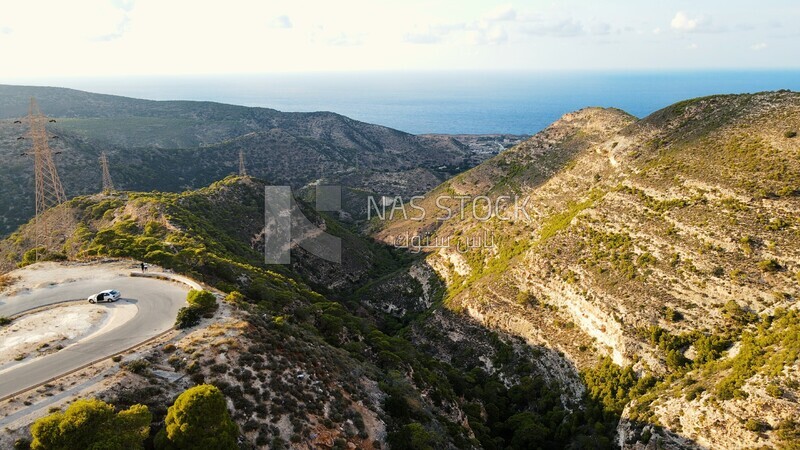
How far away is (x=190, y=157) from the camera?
13675 centimetres

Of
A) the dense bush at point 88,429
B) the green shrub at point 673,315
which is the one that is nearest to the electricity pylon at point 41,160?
the dense bush at point 88,429

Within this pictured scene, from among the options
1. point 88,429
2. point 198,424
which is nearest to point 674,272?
point 198,424

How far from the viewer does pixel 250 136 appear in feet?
521

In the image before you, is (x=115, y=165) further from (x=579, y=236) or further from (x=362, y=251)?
(x=579, y=236)

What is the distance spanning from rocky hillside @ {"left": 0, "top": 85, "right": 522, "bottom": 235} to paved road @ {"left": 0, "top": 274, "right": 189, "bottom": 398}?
63.9 meters

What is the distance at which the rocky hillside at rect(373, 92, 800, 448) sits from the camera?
26.4 m

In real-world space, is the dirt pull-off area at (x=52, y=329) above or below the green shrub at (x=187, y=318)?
below

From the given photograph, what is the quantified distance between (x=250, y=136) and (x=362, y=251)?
4089 inches

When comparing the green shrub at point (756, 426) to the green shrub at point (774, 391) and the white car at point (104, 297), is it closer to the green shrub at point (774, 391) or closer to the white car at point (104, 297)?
the green shrub at point (774, 391)

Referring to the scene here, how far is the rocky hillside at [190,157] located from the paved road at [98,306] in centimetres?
6390

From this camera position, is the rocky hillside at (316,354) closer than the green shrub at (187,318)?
Yes

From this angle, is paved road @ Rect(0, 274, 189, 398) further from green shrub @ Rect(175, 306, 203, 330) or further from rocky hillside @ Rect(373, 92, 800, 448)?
rocky hillside @ Rect(373, 92, 800, 448)

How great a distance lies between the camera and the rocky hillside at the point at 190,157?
329 feet

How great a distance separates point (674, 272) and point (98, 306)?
4163 cm
